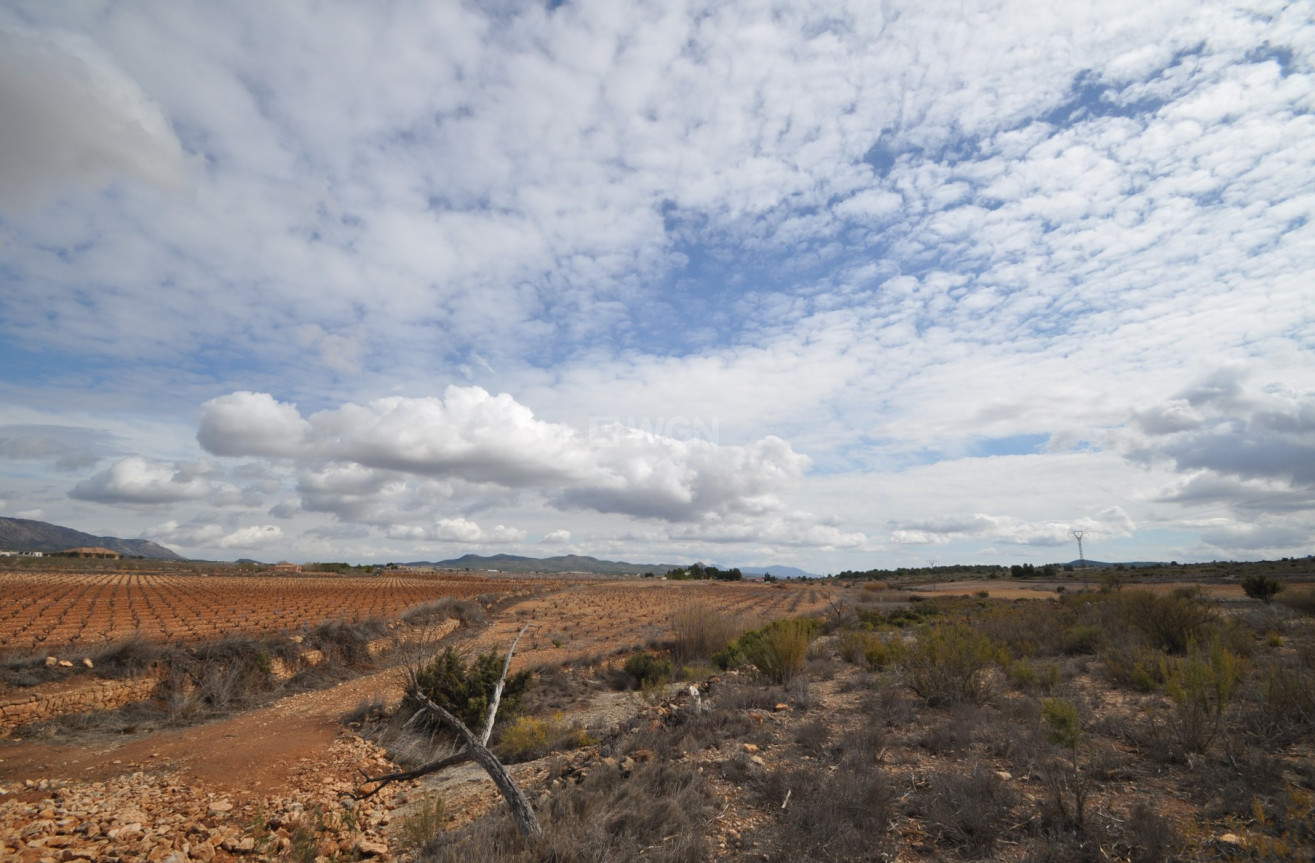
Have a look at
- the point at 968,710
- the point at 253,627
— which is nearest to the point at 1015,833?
the point at 968,710

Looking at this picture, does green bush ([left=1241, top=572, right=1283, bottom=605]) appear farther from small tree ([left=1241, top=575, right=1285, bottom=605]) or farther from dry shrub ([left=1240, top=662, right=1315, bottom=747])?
dry shrub ([left=1240, top=662, right=1315, bottom=747])

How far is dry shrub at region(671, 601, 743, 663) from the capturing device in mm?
20062

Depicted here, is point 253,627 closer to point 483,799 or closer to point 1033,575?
point 483,799

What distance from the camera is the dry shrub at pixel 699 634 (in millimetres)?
20062

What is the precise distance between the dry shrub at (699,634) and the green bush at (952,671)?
9.17 metres

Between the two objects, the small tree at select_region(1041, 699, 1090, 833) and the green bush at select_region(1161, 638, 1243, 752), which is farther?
the green bush at select_region(1161, 638, 1243, 752)

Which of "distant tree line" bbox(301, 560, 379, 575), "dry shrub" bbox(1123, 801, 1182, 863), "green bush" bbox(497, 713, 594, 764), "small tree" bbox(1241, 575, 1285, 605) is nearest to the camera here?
"dry shrub" bbox(1123, 801, 1182, 863)

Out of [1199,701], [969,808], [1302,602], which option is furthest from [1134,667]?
[1302,602]

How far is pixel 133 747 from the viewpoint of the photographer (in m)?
11.1

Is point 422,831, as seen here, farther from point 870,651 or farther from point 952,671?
point 870,651

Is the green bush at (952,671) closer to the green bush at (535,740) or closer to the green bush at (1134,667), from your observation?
the green bush at (1134,667)

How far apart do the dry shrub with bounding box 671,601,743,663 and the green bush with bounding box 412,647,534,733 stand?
303 inches

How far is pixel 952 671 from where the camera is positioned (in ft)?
35.4

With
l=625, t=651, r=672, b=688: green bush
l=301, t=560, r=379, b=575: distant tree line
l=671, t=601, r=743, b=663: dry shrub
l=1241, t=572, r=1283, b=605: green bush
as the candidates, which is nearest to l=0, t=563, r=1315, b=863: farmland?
l=625, t=651, r=672, b=688: green bush
